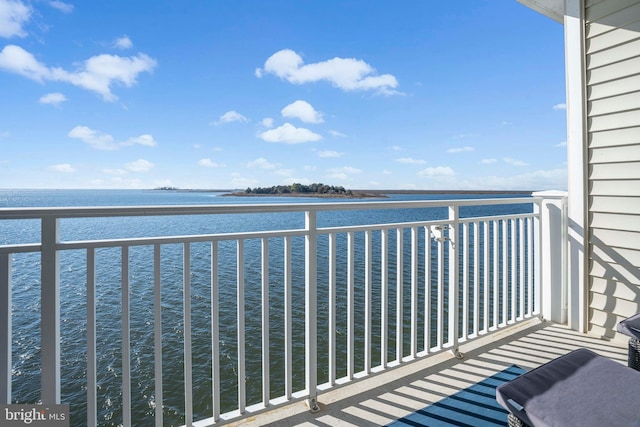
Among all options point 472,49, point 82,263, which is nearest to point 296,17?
point 472,49

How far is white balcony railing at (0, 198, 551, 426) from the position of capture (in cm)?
127

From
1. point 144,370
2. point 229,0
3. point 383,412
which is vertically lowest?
point 144,370

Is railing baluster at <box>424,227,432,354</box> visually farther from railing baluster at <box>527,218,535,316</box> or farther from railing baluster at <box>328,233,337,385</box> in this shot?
railing baluster at <box>527,218,535,316</box>

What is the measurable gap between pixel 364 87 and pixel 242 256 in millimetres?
19274

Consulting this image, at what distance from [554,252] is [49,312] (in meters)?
3.36

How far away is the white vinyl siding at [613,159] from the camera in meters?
2.32

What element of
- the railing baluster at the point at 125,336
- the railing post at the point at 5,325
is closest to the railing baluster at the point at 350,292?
the railing baluster at the point at 125,336

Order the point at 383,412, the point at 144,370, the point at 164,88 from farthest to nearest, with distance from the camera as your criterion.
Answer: the point at 164,88 → the point at 144,370 → the point at 383,412

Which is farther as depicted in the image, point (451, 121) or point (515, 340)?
point (451, 121)

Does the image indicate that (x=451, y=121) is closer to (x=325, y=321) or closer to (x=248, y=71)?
(x=248, y=71)

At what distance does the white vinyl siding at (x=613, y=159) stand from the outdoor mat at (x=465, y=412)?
1395 millimetres

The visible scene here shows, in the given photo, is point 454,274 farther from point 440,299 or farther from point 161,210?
point 161,210

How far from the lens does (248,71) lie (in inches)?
799

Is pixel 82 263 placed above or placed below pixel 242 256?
below
